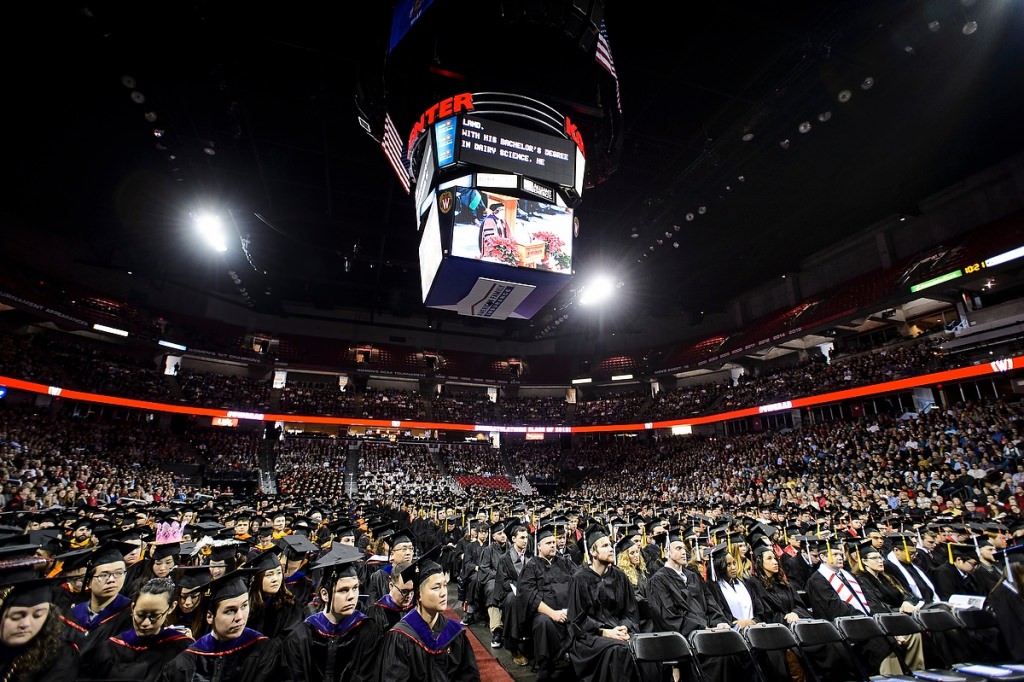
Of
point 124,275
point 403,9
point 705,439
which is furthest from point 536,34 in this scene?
point 124,275

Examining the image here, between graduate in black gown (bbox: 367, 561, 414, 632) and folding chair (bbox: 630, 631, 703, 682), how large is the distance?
204cm

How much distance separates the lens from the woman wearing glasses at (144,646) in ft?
9.78

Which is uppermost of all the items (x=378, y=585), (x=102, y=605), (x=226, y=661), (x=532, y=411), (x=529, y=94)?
(x=529, y=94)

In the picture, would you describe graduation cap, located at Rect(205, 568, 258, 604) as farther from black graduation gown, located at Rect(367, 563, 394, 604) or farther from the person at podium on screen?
the person at podium on screen

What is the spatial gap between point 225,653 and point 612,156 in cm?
1220

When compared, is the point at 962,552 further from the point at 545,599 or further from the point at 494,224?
the point at 494,224

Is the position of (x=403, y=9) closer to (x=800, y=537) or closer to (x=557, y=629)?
(x=557, y=629)

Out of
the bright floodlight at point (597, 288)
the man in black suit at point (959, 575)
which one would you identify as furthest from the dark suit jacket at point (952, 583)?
the bright floodlight at point (597, 288)

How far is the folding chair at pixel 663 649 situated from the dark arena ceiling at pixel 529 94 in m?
8.58

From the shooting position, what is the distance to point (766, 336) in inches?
1072

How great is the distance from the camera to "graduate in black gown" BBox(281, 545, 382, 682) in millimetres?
3240

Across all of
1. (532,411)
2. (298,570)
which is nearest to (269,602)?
(298,570)

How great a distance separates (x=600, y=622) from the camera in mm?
5016

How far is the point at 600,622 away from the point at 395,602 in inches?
93.7
